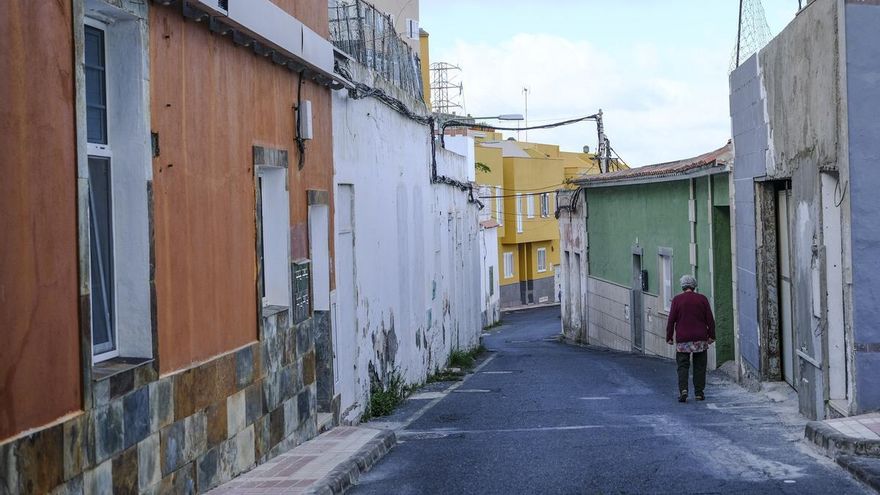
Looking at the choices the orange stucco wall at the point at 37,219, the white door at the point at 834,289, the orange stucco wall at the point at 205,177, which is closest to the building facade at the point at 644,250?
the white door at the point at 834,289

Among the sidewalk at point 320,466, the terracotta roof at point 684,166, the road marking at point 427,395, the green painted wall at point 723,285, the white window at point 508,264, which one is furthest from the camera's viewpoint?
the white window at point 508,264

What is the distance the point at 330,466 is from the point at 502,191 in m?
44.6

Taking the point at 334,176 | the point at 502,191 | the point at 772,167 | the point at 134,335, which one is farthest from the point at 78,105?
the point at 502,191

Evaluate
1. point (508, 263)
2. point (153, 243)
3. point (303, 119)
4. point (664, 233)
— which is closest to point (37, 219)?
point (153, 243)

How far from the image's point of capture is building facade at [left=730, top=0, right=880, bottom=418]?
907 cm

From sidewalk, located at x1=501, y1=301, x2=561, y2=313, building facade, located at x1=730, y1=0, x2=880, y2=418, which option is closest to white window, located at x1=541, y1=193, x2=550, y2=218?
sidewalk, located at x1=501, y1=301, x2=561, y2=313

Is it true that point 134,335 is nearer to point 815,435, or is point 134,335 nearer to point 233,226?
point 233,226

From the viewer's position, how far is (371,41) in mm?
14570

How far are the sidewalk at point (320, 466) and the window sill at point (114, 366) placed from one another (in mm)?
1459

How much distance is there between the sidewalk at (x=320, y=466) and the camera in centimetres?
786

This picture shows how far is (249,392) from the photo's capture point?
858 cm

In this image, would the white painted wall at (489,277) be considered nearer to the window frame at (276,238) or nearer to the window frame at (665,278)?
the window frame at (665,278)

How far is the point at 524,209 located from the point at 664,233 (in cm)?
3313

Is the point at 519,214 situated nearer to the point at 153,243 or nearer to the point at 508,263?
the point at 508,263
